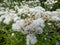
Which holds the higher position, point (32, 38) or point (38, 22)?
point (38, 22)

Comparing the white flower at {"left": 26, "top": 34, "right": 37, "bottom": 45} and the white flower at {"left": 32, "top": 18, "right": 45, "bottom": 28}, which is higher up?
the white flower at {"left": 32, "top": 18, "right": 45, "bottom": 28}

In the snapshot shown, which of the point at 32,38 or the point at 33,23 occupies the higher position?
the point at 33,23

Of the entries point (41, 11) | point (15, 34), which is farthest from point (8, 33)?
point (41, 11)

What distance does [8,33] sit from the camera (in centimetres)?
315

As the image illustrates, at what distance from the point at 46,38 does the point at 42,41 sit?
5 cm

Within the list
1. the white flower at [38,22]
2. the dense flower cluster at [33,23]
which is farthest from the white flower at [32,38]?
the white flower at [38,22]

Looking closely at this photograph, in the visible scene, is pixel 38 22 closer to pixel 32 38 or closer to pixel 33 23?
pixel 33 23

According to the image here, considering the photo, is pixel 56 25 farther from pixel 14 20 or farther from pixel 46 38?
pixel 14 20

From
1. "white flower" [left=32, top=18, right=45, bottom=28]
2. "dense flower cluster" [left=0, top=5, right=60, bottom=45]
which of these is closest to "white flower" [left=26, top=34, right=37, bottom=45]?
"dense flower cluster" [left=0, top=5, right=60, bottom=45]

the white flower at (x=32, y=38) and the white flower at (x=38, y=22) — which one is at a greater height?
the white flower at (x=38, y=22)

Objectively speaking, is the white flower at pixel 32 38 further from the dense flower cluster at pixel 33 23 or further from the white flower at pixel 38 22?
the white flower at pixel 38 22

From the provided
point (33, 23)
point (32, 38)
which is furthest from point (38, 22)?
point (32, 38)

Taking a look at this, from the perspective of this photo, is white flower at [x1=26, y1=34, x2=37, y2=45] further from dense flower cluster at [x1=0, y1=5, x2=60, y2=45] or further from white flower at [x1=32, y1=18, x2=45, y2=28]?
white flower at [x1=32, y1=18, x2=45, y2=28]

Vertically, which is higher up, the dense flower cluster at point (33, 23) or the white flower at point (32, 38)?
the dense flower cluster at point (33, 23)
